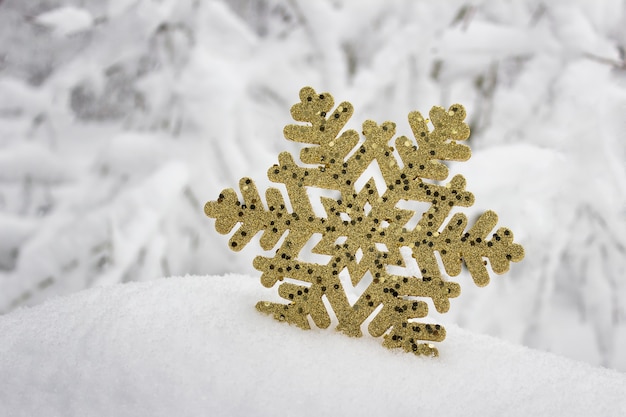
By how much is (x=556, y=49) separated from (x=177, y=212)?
2.30 feet

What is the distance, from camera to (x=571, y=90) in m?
1.26

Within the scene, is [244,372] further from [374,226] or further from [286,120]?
[286,120]

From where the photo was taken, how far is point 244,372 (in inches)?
28.7

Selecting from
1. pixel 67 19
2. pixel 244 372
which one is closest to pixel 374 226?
pixel 244 372

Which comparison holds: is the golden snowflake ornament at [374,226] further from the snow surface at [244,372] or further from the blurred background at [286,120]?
the blurred background at [286,120]

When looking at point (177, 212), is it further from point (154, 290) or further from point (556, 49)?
point (556, 49)

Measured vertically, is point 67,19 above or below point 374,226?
above

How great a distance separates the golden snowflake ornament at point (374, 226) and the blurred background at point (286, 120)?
42cm

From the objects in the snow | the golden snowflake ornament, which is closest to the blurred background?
the snow

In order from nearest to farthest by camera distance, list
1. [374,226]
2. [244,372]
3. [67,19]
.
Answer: [244,372]
[374,226]
[67,19]

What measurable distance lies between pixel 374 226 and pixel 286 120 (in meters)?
0.56

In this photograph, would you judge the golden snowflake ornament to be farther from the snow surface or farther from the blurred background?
the blurred background

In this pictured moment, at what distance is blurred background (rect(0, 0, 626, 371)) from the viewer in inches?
49.6

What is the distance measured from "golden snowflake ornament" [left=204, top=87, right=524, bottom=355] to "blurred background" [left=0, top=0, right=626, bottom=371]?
16.4 inches
